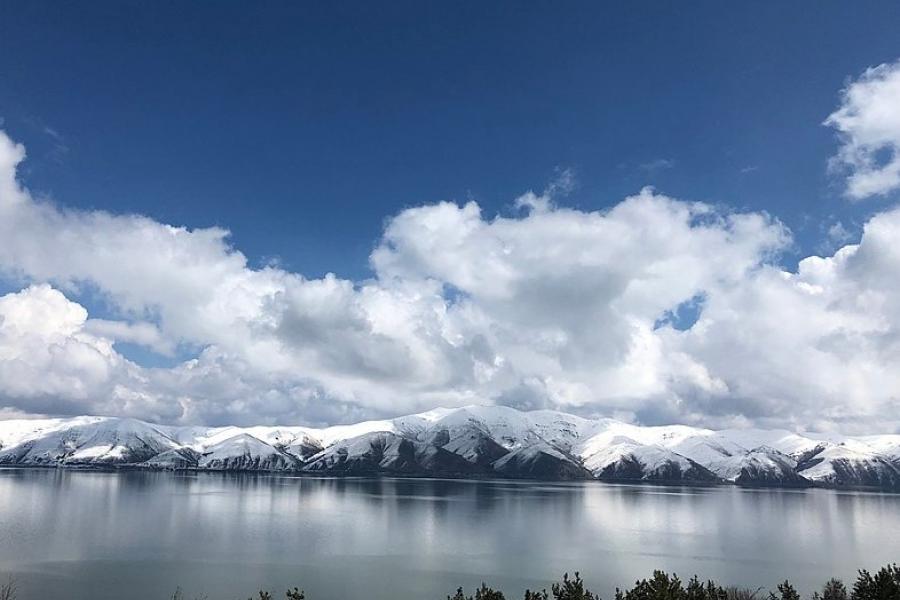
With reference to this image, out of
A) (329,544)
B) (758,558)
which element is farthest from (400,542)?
(758,558)

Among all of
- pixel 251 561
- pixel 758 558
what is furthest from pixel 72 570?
pixel 758 558

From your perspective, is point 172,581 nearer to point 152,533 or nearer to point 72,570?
point 72,570

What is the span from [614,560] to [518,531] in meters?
57.7

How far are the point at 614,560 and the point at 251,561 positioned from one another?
76.5 meters

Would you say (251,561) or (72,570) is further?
(251,561)

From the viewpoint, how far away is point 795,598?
6719cm

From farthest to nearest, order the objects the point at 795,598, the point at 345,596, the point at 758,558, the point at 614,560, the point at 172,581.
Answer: the point at 758,558 → the point at 614,560 → the point at 172,581 → the point at 345,596 → the point at 795,598

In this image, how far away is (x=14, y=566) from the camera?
114062 millimetres

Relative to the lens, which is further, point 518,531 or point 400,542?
point 518,531

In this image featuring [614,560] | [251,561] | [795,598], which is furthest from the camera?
[614,560]

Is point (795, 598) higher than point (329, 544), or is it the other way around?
point (795, 598)

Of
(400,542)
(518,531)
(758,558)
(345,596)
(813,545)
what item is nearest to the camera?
(345,596)

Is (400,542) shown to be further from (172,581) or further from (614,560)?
(172,581)

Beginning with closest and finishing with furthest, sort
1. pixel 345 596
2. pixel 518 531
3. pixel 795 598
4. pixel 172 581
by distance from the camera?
pixel 795 598
pixel 345 596
pixel 172 581
pixel 518 531
